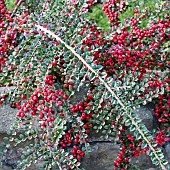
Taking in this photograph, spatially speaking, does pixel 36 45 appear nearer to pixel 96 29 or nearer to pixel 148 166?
pixel 96 29

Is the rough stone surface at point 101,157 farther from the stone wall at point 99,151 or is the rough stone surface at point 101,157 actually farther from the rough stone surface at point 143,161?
the rough stone surface at point 143,161

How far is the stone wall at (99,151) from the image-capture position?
6.15 feet

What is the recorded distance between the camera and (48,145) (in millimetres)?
1564

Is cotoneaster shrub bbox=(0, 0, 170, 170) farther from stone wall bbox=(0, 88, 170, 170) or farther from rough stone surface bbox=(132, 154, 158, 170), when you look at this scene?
rough stone surface bbox=(132, 154, 158, 170)

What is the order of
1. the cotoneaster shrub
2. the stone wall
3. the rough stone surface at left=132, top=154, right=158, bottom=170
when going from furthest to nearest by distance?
1. the rough stone surface at left=132, top=154, right=158, bottom=170
2. the stone wall
3. the cotoneaster shrub

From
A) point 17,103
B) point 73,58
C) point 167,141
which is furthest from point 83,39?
point 167,141

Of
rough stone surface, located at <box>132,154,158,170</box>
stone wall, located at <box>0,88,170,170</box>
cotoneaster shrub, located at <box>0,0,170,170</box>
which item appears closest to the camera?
cotoneaster shrub, located at <box>0,0,170,170</box>

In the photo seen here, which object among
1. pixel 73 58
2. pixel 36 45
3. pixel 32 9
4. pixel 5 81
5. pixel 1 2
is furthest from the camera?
pixel 32 9

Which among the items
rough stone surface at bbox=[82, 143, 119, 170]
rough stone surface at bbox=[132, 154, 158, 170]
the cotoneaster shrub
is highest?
the cotoneaster shrub

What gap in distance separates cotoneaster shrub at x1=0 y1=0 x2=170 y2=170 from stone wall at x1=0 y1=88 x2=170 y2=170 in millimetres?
53

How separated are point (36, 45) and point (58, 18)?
229mm

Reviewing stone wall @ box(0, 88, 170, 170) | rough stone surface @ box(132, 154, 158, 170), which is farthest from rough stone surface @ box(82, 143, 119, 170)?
rough stone surface @ box(132, 154, 158, 170)

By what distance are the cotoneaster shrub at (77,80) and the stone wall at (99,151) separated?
53 mm

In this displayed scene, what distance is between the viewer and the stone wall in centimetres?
187
